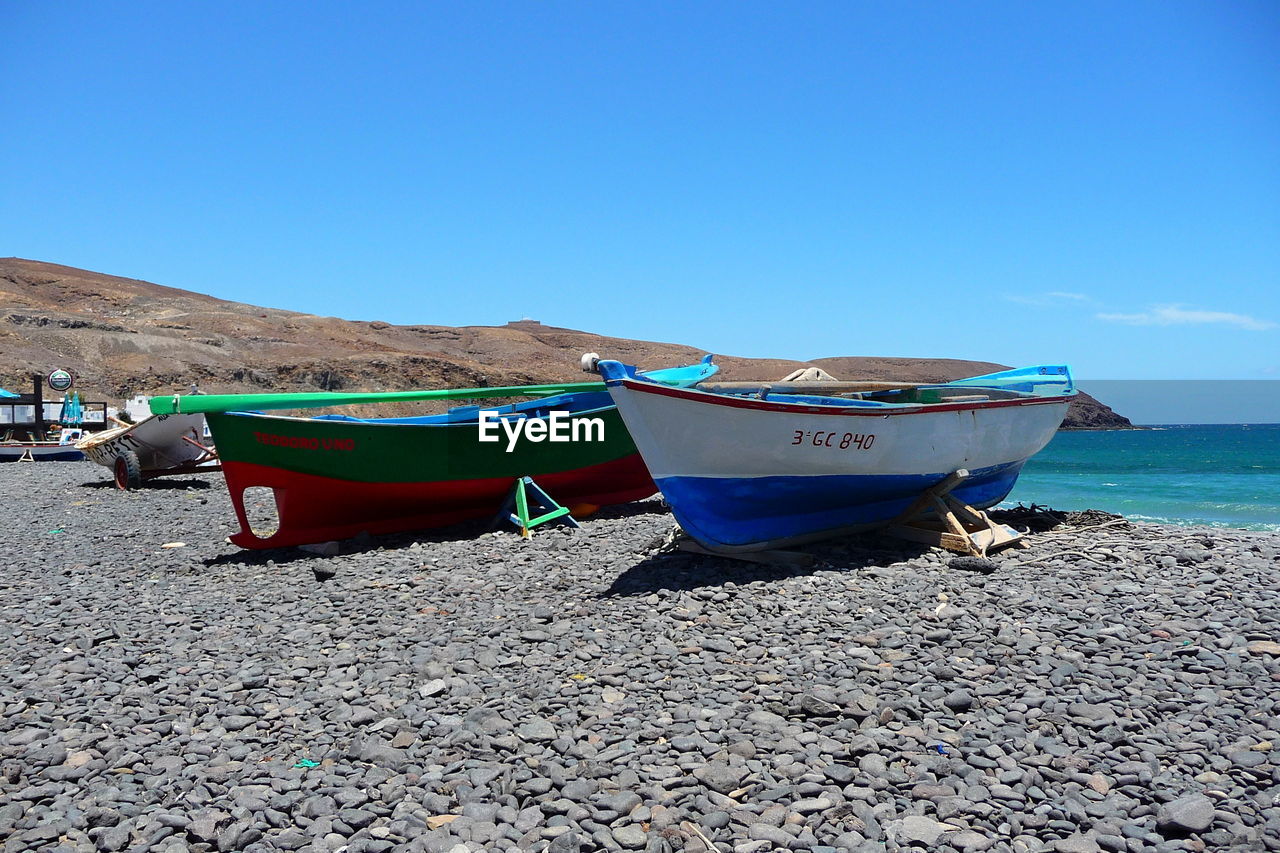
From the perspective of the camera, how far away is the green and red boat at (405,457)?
9547 millimetres

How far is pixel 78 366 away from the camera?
46062 mm

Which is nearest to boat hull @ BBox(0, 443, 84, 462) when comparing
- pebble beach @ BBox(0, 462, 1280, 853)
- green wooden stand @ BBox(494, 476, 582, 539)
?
green wooden stand @ BBox(494, 476, 582, 539)

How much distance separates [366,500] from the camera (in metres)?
10.2

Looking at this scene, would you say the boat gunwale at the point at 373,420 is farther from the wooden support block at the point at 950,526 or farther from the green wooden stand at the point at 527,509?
the wooden support block at the point at 950,526

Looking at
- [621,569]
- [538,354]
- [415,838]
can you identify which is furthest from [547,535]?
[538,354]

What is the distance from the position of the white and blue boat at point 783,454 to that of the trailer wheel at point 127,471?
12.7 metres

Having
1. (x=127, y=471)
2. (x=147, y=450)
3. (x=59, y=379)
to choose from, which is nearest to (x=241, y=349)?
Answer: (x=59, y=379)

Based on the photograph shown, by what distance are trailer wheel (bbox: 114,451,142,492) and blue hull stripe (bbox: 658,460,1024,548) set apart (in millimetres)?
13031

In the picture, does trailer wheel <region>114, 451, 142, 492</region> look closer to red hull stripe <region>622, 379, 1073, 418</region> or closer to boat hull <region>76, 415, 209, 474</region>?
boat hull <region>76, 415, 209, 474</region>

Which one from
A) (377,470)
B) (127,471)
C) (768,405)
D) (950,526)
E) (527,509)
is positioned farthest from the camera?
(127,471)

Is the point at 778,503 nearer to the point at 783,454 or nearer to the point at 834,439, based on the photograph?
the point at 783,454

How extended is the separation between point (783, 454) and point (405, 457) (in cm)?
472

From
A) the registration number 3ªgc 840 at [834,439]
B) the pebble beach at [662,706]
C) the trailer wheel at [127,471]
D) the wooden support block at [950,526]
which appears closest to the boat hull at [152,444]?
the trailer wheel at [127,471]

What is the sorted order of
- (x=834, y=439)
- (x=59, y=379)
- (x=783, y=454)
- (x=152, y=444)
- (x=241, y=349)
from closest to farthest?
(x=783, y=454) → (x=834, y=439) → (x=152, y=444) → (x=59, y=379) → (x=241, y=349)
